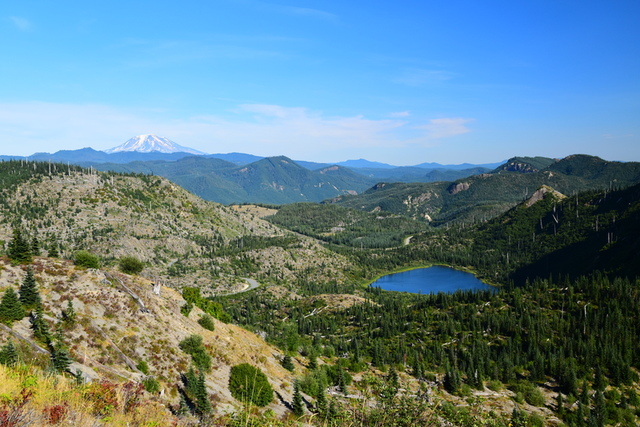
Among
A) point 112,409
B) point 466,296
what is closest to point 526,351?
point 466,296

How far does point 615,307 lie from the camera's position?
124 metres

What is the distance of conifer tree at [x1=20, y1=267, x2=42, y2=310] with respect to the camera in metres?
44.3

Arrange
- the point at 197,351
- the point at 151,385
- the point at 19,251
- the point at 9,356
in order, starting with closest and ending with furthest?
the point at 9,356 < the point at 151,385 < the point at 197,351 < the point at 19,251

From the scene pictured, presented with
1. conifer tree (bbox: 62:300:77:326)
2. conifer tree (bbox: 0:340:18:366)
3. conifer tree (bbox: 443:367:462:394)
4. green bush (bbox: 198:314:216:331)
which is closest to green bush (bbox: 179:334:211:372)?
green bush (bbox: 198:314:216:331)

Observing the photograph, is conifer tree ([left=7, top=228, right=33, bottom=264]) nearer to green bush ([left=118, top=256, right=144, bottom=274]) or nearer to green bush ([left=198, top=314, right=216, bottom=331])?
green bush ([left=118, top=256, right=144, bottom=274])

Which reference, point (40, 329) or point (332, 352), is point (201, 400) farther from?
point (332, 352)

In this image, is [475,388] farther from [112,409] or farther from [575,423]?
[112,409]

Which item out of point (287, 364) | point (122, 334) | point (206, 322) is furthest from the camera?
point (287, 364)

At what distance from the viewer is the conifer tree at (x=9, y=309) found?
132ft

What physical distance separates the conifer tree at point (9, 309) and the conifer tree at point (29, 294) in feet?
7.92

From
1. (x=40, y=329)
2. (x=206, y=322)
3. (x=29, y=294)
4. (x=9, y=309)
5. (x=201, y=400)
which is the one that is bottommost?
(x=206, y=322)

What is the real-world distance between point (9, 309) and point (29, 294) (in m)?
4.28

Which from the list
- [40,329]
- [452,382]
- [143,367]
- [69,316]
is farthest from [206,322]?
[452,382]

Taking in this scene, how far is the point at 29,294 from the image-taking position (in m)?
44.8
